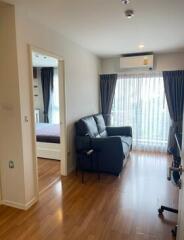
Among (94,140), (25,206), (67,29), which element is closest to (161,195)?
(94,140)

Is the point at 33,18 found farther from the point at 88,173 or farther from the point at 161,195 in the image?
the point at 161,195

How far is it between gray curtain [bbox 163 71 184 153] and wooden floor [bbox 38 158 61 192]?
109 inches

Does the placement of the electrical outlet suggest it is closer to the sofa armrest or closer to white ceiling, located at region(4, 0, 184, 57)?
white ceiling, located at region(4, 0, 184, 57)

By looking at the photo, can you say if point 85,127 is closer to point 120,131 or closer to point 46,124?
point 120,131

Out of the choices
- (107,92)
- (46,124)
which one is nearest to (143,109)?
(107,92)

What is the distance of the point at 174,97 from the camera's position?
15.7 ft

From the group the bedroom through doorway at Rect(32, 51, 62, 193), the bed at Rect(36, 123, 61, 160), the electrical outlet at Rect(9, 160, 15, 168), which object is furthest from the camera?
the bed at Rect(36, 123, 61, 160)

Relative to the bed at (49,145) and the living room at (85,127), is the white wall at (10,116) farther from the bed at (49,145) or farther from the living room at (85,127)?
the bed at (49,145)

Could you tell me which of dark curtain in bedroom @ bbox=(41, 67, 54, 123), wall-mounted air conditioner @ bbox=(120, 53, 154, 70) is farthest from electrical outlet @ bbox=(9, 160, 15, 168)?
dark curtain in bedroom @ bbox=(41, 67, 54, 123)

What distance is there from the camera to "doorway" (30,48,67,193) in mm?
3427

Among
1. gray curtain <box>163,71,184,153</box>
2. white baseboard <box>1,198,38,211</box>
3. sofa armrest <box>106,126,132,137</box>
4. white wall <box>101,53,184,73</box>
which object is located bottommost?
white baseboard <box>1,198,38,211</box>

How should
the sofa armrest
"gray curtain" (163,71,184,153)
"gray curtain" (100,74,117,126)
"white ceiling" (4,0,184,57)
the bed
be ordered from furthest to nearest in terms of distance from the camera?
"gray curtain" (100,74,117,126)
the sofa armrest
"gray curtain" (163,71,184,153)
the bed
"white ceiling" (4,0,184,57)

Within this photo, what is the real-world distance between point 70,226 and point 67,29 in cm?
280

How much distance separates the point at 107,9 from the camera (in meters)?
2.38
